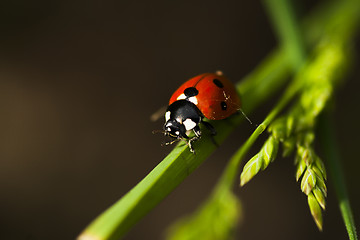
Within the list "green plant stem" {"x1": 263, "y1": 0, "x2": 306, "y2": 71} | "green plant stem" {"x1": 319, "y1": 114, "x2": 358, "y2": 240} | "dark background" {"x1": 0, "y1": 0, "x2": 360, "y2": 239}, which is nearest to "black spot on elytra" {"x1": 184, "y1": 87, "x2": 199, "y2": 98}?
"green plant stem" {"x1": 319, "y1": 114, "x2": 358, "y2": 240}

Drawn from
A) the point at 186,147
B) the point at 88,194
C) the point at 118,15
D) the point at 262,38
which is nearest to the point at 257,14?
the point at 262,38

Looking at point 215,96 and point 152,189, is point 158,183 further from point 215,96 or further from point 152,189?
point 215,96

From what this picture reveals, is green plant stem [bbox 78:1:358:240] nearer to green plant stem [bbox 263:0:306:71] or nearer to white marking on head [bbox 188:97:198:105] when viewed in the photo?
white marking on head [bbox 188:97:198:105]

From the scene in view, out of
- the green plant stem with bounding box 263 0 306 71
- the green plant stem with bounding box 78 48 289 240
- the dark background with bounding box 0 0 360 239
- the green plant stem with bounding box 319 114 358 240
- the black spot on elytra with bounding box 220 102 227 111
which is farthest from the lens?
the dark background with bounding box 0 0 360 239

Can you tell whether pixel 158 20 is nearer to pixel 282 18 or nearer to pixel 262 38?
pixel 262 38

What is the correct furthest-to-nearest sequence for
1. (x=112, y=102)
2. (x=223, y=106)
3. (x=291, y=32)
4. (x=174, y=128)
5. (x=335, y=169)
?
(x=112, y=102)
(x=291, y=32)
(x=174, y=128)
(x=223, y=106)
(x=335, y=169)

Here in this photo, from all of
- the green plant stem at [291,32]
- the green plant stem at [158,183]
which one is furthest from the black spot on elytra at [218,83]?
the green plant stem at [291,32]

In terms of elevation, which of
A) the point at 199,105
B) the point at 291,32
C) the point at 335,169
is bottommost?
the point at 335,169

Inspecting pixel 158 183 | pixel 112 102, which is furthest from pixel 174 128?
pixel 112 102
